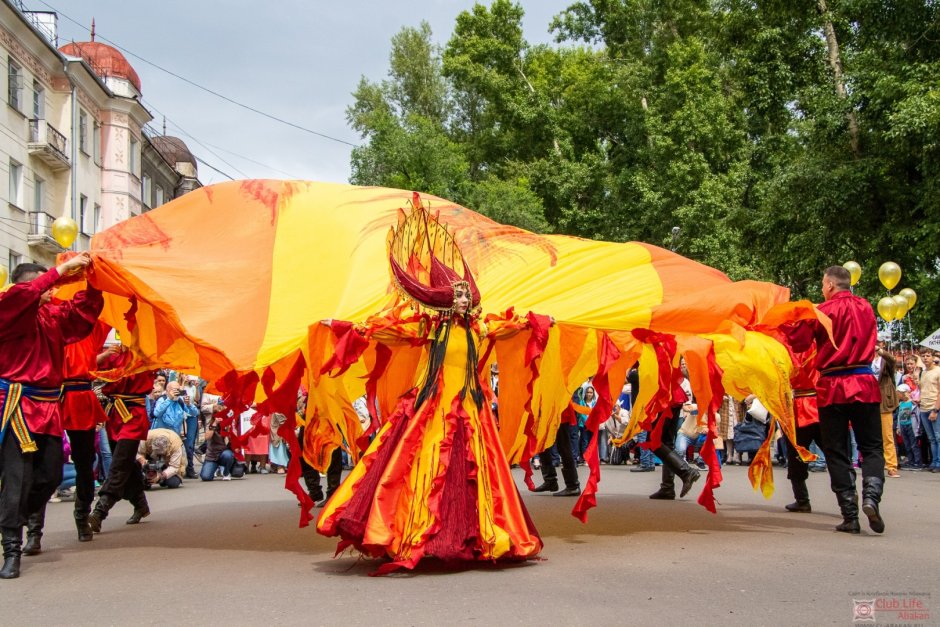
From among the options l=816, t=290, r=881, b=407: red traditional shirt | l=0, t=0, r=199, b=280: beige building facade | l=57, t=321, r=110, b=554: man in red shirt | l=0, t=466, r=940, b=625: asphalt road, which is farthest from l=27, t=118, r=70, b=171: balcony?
l=816, t=290, r=881, b=407: red traditional shirt

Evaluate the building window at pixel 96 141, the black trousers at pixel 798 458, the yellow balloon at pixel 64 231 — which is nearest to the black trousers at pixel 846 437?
the black trousers at pixel 798 458

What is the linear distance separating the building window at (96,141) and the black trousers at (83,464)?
94.1 feet

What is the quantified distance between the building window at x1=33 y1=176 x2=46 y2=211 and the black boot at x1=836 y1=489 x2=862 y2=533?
27135mm

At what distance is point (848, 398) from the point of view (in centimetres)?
727

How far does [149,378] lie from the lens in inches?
327

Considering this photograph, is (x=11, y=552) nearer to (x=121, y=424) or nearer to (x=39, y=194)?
(x=121, y=424)

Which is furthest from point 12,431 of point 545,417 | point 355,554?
point 545,417

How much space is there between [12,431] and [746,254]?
2458cm

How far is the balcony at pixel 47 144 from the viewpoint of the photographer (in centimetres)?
2825

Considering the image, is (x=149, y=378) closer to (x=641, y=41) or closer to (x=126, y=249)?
(x=126, y=249)

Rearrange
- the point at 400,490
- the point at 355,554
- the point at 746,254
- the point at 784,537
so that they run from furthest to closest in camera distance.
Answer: the point at 746,254
the point at 784,537
the point at 355,554
the point at 400,490

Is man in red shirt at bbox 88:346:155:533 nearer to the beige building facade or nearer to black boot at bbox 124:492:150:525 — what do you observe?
black boot at bbox 124:492:150:525

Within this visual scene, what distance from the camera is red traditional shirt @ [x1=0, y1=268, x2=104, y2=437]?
20.9 ft
